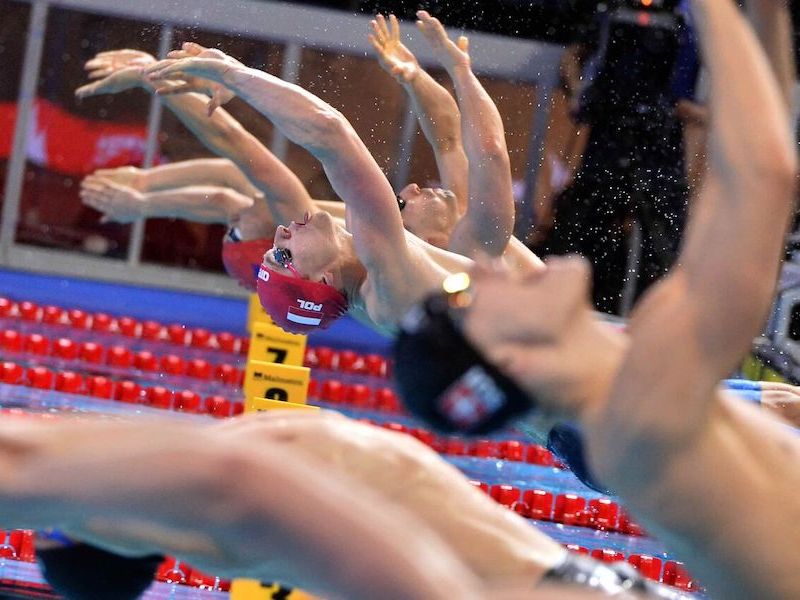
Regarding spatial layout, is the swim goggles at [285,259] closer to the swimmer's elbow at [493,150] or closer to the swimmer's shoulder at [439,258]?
the swimmer's shoulder at [439,258]

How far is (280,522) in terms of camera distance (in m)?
1.35

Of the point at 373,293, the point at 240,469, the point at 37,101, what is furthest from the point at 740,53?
the point at 37,101

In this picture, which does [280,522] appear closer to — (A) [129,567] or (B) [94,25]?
(A) [129,567]

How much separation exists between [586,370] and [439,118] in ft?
8.36

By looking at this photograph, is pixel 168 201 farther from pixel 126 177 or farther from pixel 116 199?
pixel 126 177

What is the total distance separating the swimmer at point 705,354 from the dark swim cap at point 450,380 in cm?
2

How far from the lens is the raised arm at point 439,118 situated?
398 centimetres

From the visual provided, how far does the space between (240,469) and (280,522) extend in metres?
0.08

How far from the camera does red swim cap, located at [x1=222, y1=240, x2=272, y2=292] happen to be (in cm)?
430

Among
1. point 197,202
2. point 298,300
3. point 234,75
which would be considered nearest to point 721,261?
point 234,75

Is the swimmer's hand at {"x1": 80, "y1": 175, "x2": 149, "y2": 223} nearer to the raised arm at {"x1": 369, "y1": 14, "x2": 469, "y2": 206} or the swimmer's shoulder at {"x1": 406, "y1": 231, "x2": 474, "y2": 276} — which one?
the raised arm at {"x1": 369, "y1": 14, "x2": 469, "y2": 206}

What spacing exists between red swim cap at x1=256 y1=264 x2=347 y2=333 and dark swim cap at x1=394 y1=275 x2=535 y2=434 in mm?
1657

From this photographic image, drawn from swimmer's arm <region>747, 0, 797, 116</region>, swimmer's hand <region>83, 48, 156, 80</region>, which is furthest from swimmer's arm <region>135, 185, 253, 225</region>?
swimmer's arm <region>747, 0, 797, 116</region>

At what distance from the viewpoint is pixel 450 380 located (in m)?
1.63
